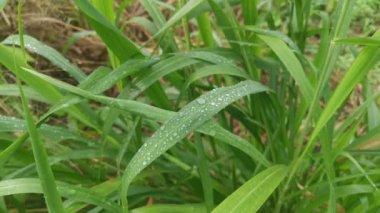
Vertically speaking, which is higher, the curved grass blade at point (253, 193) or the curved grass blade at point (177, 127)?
the curved grass blade at point (177, 127)

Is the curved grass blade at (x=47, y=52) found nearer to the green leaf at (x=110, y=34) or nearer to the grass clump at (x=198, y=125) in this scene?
the grass clump at (x=198, y=125)

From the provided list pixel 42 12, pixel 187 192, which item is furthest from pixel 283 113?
pixel 42 12

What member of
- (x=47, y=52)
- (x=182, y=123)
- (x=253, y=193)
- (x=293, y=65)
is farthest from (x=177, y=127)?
(x=47, y=52)

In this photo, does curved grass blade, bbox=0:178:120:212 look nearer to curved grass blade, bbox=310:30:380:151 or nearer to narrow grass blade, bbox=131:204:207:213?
narrow grass blade, bbox=131:204:207:213

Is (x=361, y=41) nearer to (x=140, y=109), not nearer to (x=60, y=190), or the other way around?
(x=140, y=109)

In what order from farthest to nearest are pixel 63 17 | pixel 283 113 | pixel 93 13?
pixel 63 17 < pixel 283 113 < pixel 93 13

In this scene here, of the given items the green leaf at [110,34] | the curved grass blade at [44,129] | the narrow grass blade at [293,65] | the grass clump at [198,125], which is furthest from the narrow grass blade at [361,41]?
the curved grass blade at [44,129]

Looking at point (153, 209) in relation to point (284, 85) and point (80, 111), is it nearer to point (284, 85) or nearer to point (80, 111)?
point (80, 111)
